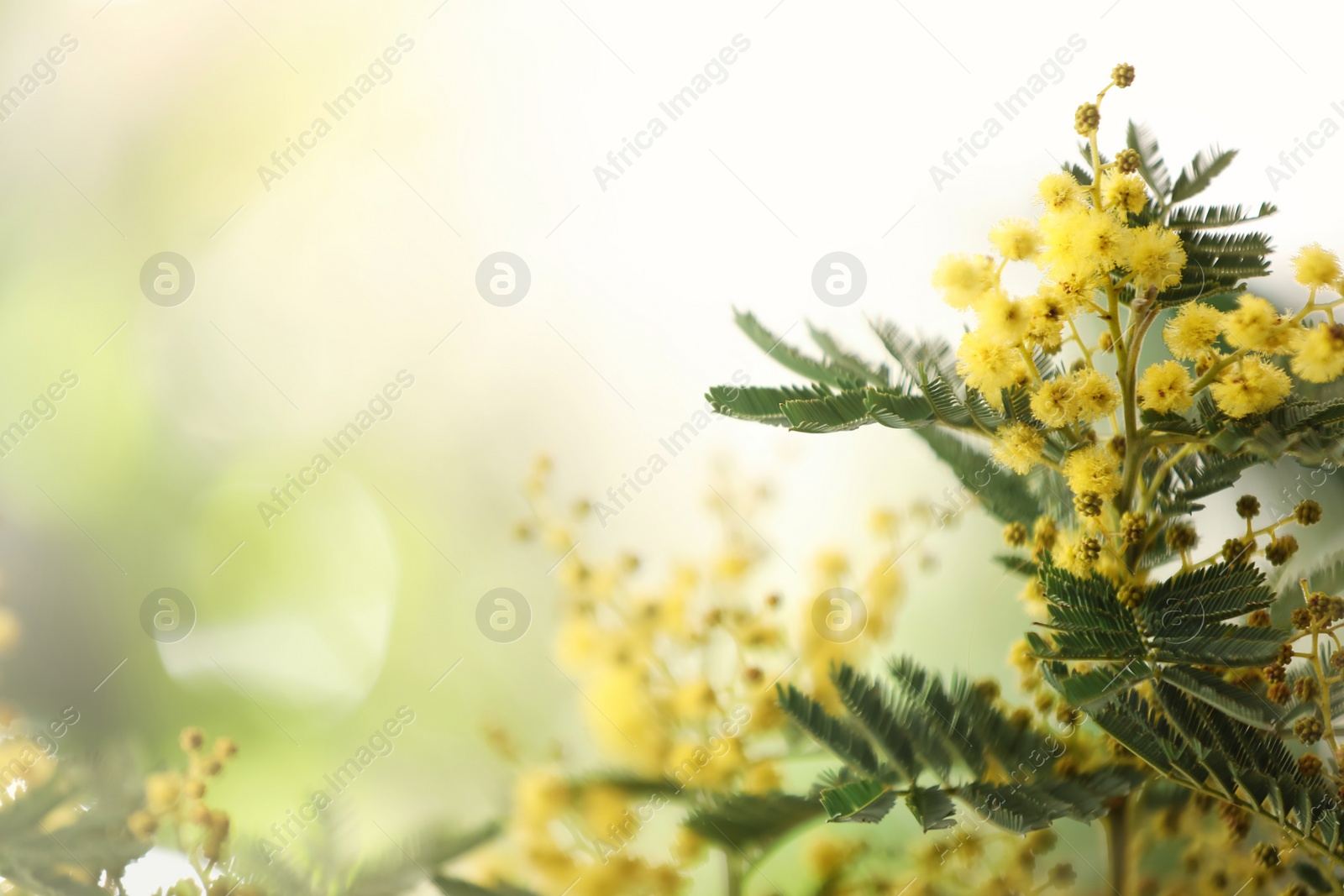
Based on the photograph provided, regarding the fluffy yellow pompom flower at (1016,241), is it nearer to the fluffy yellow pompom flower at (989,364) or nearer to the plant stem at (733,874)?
the fluffy yellow pompom flower at (989,364)

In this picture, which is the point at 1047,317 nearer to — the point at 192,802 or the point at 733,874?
the point at 733,874

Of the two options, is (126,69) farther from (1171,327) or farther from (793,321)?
(1171,327)

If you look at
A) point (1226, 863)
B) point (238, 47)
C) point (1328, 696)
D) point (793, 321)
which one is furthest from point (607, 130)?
point (1226, 863)

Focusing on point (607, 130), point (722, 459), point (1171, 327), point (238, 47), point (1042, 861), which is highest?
point (238, 47)

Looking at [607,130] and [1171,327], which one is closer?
[1171,327]

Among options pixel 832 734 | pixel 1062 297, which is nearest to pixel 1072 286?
pixel 1062 297

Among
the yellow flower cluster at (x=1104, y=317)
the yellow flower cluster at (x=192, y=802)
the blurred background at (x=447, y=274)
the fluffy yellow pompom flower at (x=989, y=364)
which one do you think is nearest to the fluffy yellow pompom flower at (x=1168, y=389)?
the yellow flower cluster at (x=1104, y=317)
